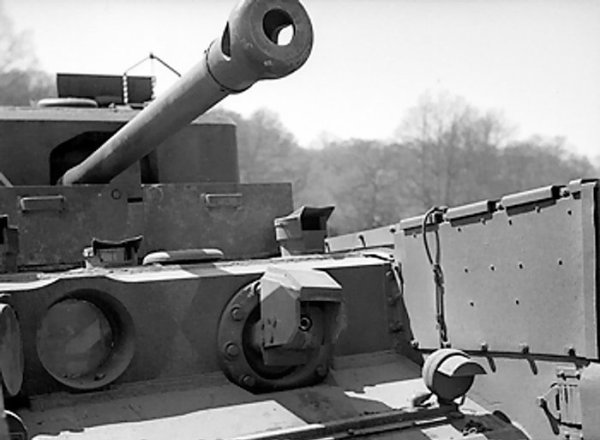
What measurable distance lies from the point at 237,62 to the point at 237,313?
137 centimetres

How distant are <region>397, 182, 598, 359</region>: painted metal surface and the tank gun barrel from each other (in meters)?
1.41

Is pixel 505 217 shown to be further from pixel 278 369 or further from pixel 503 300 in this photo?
pixel 278 369

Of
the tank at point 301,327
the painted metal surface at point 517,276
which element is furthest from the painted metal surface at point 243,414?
the painted metal surface at point 517,276

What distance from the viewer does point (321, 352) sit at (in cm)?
484

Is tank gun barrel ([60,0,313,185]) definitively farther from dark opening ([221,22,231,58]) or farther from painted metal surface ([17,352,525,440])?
painted metal surface ([17,352,525,440])

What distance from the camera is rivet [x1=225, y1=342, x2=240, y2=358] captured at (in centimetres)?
472

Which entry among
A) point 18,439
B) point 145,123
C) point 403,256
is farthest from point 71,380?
point 403,256

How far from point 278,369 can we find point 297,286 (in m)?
0.76

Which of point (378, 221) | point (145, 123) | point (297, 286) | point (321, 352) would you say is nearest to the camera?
point (297, 286)

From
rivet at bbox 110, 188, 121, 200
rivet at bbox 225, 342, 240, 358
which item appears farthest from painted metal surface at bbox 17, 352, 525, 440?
rivet at bbox 110, 188, 121, 200

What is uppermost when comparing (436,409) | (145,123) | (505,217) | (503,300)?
(145,123)

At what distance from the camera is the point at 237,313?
15.7ft

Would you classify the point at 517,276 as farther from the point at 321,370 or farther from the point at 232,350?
the point at 232,350

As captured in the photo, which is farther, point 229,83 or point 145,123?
point 145,123
